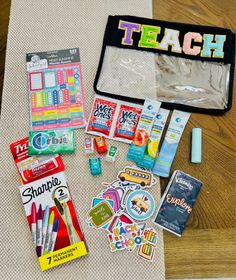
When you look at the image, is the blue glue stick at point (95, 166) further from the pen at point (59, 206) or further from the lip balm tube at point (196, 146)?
the lip balm tube at point (196, 146)

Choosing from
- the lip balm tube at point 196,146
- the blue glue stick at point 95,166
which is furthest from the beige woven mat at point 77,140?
the lip balm tube at point 196,146

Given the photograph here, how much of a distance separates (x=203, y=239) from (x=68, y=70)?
0.60m

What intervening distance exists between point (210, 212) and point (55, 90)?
547mm

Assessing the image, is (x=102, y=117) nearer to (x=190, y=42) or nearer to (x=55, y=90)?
(x=55, y=90)

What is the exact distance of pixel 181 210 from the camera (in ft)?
2.83

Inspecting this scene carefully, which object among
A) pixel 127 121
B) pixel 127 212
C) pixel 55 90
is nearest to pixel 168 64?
pixel 127 121

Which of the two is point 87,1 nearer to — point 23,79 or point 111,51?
point 111,51

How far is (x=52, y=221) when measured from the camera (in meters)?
0.86

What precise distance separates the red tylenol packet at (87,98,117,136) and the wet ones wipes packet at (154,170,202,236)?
0.23 meters

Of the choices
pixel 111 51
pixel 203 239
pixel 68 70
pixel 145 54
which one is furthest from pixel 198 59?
pixel 203 239

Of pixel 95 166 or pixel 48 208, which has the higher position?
pixel 95 166

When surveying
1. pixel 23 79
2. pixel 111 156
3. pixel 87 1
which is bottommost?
pixel 111 156

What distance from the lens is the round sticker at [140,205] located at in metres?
0.87

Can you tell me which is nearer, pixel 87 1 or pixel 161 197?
pixel 161 197
